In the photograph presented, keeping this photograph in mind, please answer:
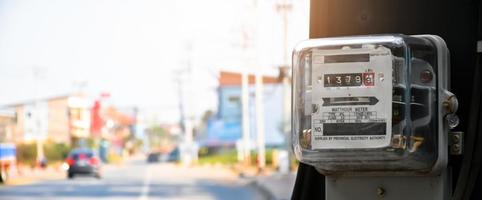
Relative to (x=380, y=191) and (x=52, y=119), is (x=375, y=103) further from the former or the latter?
(x=52, y=119)

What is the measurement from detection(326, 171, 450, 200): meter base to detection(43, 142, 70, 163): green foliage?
6.38 meters

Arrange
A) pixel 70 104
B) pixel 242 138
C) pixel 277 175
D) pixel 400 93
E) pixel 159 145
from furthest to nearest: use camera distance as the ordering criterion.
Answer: pixel 242 138 < pixel 277 175 < pixel 159 145 < pixel 70 104 < pixel 400 93

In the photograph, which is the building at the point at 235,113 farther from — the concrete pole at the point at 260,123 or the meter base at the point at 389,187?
the meter base at the point at 389,187

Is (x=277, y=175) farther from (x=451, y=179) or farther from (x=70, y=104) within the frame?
(x=451, y=179)

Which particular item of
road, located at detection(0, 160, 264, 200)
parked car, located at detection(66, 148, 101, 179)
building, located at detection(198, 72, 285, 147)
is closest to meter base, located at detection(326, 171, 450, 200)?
road, located at detection(0, 160, 264, 200)

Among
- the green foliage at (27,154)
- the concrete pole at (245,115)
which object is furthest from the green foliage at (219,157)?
the green foliage at (27,154)

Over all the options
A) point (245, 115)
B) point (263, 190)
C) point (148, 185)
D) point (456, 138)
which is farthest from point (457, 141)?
point (245, 115)

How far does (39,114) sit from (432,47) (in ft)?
20.4

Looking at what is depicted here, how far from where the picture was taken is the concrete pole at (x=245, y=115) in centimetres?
1035

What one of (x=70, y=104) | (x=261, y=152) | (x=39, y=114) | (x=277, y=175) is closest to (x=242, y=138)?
(x=261, y=152)

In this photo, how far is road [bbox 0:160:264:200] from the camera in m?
7.88

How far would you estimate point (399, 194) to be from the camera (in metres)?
1.35

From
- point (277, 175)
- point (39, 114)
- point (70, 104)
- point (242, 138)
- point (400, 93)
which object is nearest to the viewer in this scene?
point (400, 93)

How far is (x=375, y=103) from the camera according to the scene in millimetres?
1264
